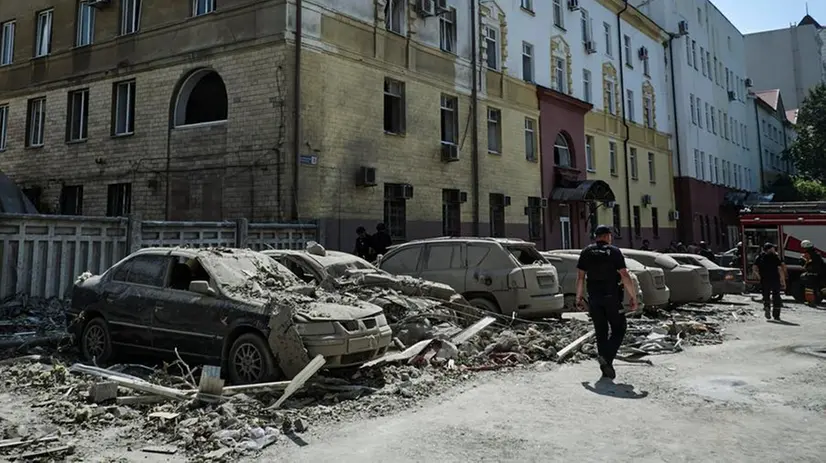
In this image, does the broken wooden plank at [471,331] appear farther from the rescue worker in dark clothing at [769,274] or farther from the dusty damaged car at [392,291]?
the rescue worker in dark clothing at [769,274]

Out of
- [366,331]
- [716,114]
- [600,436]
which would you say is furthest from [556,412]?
[716,114]

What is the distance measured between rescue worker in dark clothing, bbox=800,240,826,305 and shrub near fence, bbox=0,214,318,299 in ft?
46.6

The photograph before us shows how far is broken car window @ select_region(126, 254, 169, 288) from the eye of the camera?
25.5ft

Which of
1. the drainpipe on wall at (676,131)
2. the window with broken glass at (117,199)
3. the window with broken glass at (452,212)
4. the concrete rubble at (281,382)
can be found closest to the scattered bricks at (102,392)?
the concrete rubble at (281,382)

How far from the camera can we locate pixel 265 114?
50.5 ft

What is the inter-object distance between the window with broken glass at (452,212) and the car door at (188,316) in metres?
12.8

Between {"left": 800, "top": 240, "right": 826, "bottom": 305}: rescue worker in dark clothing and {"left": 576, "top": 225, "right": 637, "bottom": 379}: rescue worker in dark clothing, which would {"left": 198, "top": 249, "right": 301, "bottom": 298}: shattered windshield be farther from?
{"left": 800, "top": 240, "right": 826, "bottom": 305}: rescue worker in dark clothing

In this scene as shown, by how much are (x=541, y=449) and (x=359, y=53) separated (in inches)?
557

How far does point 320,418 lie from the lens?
18.8ft

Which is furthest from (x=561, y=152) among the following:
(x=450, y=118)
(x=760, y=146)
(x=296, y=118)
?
(x=760, y=146)

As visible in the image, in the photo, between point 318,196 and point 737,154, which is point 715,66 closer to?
point 737,154

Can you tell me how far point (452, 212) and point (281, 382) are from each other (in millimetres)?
14364

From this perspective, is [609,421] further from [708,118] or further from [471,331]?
[708,118]

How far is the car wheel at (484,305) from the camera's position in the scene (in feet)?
35.7
